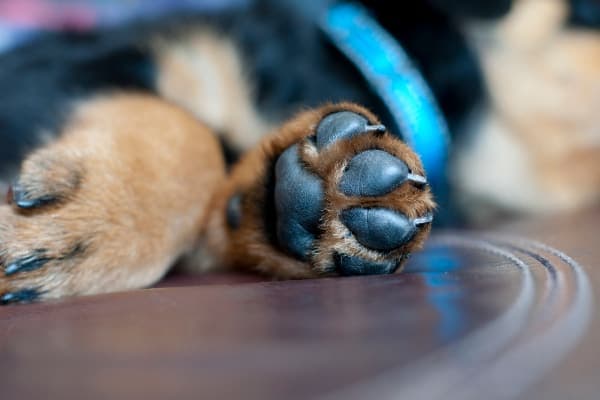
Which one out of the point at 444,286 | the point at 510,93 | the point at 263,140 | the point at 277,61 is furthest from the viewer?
the point at 510,93

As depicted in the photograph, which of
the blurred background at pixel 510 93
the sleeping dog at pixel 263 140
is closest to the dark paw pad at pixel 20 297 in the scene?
the sleeping dog at pixel 263 140

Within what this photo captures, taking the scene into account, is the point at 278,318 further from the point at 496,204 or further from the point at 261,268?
the point at 496,204

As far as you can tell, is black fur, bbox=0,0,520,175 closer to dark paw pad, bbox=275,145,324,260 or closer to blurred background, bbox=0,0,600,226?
blurred background, bbox=0,0,600,226

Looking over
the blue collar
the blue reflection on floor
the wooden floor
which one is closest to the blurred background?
the blue collar

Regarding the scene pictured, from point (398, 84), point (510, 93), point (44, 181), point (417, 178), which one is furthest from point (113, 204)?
point (510, 93)

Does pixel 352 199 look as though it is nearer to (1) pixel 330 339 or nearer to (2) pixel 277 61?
(1) pixel 330 339

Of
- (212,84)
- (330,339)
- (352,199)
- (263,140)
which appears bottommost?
(330,339)

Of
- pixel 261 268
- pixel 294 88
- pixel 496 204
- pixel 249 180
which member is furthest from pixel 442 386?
pixel 496 204

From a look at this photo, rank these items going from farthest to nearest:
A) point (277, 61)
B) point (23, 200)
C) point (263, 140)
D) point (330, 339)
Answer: point (277, 61)
point (263, 140)
point (23, 200)
point (330, 339)
